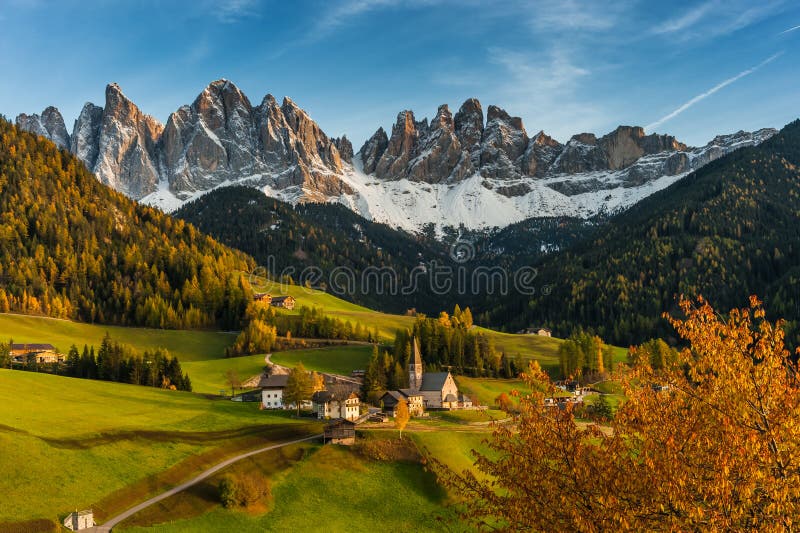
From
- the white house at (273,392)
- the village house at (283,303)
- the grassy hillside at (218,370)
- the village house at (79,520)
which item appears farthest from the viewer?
the village house at (283,303)

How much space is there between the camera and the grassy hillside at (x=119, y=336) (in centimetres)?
13188

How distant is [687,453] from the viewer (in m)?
17.0

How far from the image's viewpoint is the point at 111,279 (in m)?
173

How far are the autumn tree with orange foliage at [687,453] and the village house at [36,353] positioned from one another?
11104cm

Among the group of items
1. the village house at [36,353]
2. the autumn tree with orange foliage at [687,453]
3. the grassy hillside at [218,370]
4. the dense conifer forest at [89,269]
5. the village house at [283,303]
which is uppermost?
the dense conifer forest at [89,269]

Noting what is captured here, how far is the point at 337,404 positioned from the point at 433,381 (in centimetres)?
2616

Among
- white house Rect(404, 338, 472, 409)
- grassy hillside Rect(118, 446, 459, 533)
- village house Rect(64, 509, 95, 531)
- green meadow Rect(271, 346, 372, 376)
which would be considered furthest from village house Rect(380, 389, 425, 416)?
village house Rect(64, 509, 95, 531)

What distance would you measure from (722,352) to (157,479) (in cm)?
5182

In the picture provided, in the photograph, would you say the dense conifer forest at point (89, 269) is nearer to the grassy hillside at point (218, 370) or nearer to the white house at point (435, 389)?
the grassy hillside at point (218, 370)

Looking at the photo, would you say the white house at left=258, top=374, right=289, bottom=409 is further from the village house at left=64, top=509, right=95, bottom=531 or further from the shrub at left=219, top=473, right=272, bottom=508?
the village house at left=64, top=509, right=95, bottom=531

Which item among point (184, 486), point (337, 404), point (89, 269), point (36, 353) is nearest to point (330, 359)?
point (337, 404)

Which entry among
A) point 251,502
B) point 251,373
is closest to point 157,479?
point 251,502

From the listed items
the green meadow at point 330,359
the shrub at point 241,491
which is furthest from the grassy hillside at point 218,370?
the shrub at point 241,491

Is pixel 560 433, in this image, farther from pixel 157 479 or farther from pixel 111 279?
pixel 111 279
